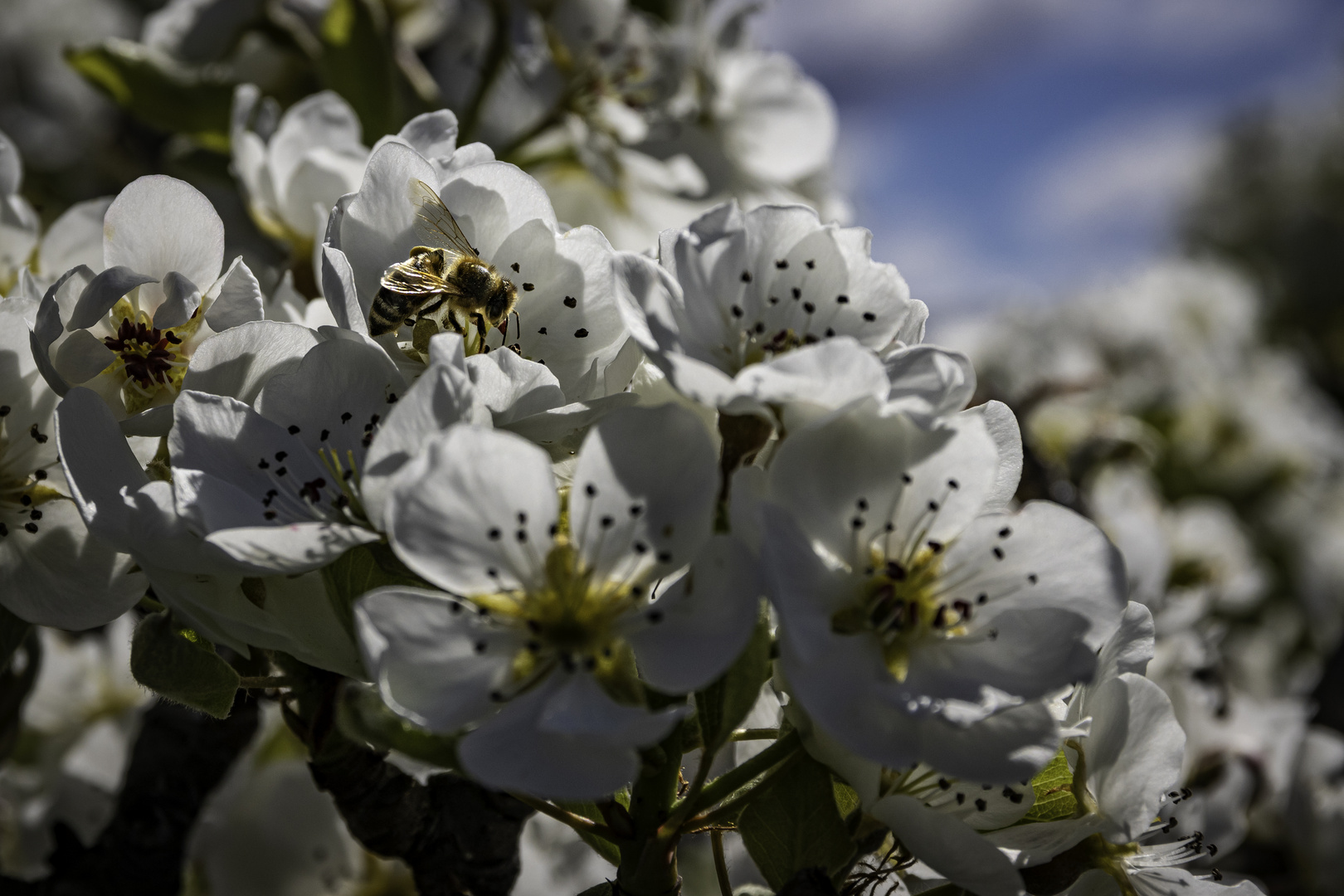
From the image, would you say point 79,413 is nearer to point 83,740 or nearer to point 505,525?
point 505,525

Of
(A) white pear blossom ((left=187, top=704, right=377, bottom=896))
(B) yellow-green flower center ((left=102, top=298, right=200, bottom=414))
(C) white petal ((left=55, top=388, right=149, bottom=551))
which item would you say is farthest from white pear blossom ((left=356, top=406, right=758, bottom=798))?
(A) white pear blossom ((left=187, top=704, right=377, bottom=896))

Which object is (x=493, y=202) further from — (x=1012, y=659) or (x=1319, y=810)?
(x=1319, y=810)

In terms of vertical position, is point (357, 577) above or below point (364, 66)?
below

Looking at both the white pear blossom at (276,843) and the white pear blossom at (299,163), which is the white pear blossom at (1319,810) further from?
the white pear blossom at (299,163)

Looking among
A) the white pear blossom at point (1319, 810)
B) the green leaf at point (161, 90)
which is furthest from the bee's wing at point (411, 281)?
the white pear blossom at point (1319, 810)

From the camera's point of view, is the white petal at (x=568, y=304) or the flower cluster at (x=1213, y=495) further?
the flower cluster at (x=1213, y=495)

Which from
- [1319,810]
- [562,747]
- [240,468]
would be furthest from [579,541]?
[1319,810]

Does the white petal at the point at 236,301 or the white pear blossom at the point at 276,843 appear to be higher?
the white petal at the point at 236,301
